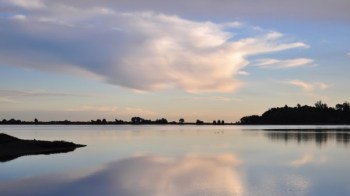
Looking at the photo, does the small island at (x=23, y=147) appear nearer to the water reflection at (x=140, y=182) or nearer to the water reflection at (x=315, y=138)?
the water reflection at (x=140, y=182)

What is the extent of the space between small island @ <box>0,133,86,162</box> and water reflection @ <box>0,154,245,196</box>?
20.7 meters

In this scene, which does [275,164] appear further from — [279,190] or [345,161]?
[279,190]

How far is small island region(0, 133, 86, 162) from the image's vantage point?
189 feet

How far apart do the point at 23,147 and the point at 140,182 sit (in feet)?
124

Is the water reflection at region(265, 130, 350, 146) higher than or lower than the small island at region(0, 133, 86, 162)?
higher

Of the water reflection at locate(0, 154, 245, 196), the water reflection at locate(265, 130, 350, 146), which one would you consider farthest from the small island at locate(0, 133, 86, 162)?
the water reflection at locate(265, 130, 350, 146)

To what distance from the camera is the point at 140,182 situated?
32.9 metres

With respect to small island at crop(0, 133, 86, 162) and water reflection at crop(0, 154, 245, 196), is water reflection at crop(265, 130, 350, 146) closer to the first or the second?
small island at crop(0, 133, 86, 162)

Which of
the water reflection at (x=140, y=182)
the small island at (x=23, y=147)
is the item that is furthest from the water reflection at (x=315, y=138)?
the water reflection at (x=140, y=182)

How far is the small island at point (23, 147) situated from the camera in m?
57.6

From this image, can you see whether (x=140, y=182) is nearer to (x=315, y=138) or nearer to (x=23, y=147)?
(x=23, y=147)

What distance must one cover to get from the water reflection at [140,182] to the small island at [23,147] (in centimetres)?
2067

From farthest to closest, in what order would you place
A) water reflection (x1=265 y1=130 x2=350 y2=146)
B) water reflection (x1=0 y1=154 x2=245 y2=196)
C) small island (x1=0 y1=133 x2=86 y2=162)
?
1. water reflection (x1=265 y1=130 x2=350 y2=146)
2. small island (x1=0 y1=133 x2=86 y2=162)
3. water reflection (x1=0 y1=154 x2=245 y2=196)

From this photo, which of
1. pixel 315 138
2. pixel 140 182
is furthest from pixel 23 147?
pixel 315 138
